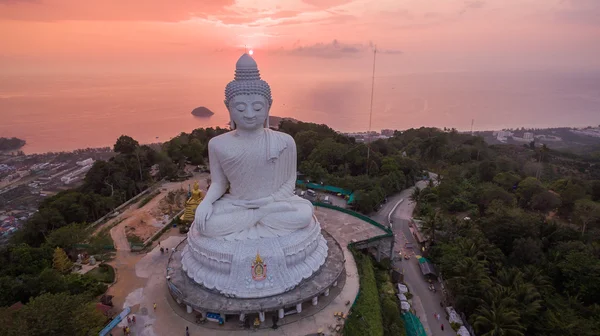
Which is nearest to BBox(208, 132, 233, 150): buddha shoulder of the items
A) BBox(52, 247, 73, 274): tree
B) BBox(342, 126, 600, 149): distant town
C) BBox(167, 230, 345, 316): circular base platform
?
BBox(167, 230, 345, 316): circular base platform

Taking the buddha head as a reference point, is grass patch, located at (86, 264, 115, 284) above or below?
below

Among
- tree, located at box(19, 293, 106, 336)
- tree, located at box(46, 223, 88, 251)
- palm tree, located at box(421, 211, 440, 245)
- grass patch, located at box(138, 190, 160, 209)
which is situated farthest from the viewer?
grass patch, located at box(138, 190, 160, 209)

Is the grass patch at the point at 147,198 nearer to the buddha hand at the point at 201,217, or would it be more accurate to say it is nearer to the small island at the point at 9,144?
the buddha hand at the point at 201,217

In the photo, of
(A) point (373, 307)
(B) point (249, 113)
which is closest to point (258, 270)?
(A) point (373, 307)

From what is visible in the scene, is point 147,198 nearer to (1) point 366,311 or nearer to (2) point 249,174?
(2) point 249,174

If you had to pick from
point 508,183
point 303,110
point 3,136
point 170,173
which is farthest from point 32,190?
point 303,110

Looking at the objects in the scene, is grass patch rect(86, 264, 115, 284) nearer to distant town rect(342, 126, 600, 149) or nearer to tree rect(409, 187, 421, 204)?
tree rect(409, 187, 421, 204)
